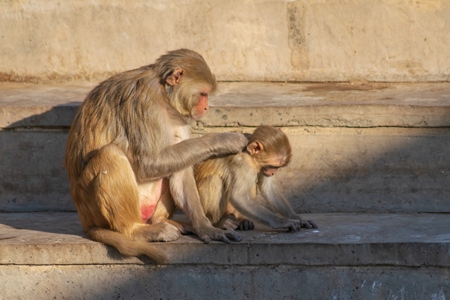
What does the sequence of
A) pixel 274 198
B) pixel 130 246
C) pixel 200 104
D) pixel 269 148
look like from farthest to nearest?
1. pixel 274 198
2. pixel 269 148
3. pixel 200 104
4. pixel 130 246

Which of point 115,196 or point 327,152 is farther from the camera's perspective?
point 327,152

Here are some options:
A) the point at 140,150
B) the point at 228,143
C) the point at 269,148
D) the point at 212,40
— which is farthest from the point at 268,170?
the point at 212,40

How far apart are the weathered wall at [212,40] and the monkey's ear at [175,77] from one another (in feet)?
7.41

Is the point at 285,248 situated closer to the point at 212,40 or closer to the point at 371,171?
the point at 371,171

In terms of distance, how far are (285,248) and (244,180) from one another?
1.88ft

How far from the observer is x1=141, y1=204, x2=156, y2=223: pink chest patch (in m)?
5.39

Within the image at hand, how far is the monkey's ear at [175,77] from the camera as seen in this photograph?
5.13 m

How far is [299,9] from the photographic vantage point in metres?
7.31

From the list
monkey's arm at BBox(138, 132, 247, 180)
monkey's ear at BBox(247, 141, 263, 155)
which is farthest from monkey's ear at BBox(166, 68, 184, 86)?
monkey's ear at BBox(247, 141, 263, 155)

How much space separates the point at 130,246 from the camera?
16.3 ft

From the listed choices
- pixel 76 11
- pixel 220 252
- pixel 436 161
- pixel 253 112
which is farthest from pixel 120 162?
pixel 76 11

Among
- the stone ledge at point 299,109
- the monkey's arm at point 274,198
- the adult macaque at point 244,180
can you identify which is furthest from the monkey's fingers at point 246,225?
the stone ledge at point 299,109

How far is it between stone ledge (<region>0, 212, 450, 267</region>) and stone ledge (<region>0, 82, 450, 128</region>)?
2.65 ft

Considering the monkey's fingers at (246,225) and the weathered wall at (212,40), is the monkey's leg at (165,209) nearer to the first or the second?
the monkey's fingers at (246,225)
